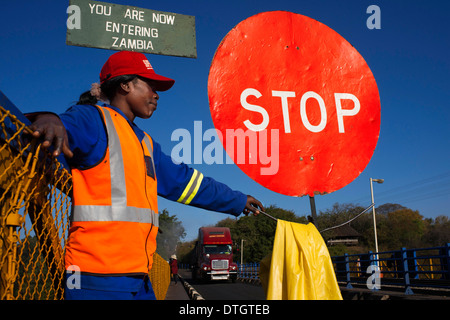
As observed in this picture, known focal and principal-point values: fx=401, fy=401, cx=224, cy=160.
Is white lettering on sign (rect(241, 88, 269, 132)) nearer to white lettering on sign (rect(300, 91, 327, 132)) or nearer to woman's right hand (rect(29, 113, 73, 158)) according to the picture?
white lettering on sign (rect(300, 91, 327, 132))

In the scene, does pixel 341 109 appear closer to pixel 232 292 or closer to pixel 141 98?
pixel 141 98

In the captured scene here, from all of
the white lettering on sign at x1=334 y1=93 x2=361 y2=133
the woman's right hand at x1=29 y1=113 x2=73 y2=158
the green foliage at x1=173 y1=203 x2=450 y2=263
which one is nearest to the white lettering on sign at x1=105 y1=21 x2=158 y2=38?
the white lettering on sign at x1=334 y1=93 x2=361 y2=133

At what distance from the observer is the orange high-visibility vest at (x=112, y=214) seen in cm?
180

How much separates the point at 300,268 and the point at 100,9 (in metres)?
2.86

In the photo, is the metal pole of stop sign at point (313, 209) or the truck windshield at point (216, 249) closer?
the metal pole of stop sign at point (313, 209)

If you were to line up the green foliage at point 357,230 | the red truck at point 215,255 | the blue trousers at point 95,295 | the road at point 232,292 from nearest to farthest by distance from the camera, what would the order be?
the blue trousers at point 95,295 < the road at point 232,292 < the red truck at point 215,255 < the green foliage at point 357,230

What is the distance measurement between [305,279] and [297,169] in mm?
556

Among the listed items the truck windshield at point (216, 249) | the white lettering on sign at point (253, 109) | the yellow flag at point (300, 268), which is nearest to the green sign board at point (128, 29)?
the white lettering on sign at point (253, 109)

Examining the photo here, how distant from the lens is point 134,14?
3656mm

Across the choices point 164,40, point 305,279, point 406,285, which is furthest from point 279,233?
point 406,285

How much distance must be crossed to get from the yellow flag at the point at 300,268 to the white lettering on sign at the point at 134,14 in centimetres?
253

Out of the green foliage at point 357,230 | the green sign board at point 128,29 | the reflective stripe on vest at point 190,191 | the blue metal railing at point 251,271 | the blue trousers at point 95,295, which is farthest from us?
the green foliage at point 357,230

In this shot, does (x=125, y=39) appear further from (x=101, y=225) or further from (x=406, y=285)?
(x=406, y=285)

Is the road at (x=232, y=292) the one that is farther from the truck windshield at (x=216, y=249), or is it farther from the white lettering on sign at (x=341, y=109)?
the white lettering on sign at (x=341, y=109)
